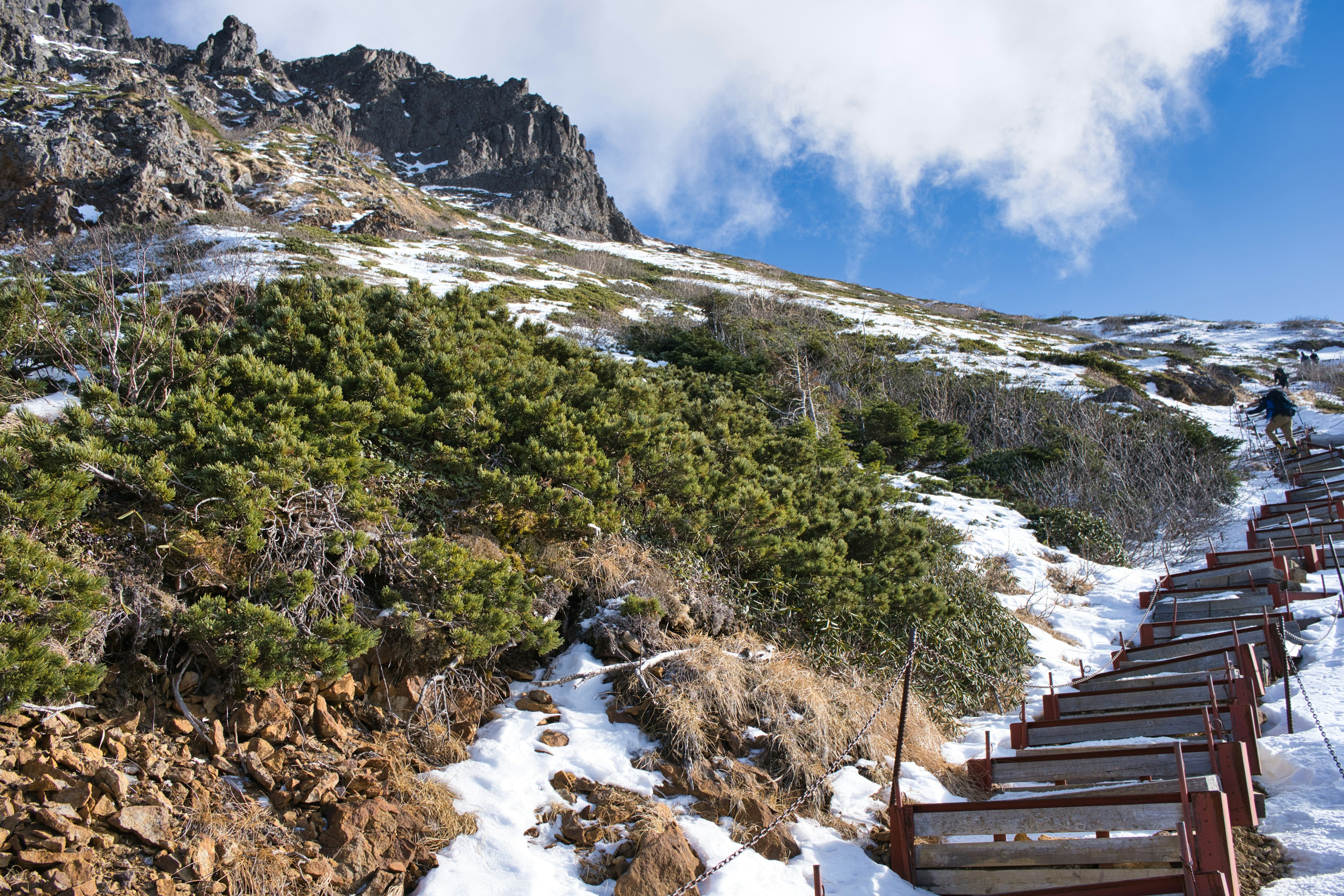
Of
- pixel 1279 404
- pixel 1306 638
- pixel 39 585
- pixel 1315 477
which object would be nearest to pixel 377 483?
pixel 39 585

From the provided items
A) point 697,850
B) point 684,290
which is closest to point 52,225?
point 684,290

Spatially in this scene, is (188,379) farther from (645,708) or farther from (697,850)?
(697,850)

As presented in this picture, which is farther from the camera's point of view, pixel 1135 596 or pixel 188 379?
pixel 1135 596

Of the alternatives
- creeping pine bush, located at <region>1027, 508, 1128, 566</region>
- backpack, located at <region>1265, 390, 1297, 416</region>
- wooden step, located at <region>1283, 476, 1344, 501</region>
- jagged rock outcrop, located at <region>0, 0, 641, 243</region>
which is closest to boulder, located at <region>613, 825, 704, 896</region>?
creeping pine bush, located at <region>1027, 508, 1128, 566</region>

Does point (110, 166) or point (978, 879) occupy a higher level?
point (110, 166)

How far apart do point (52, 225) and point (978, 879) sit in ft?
87.1

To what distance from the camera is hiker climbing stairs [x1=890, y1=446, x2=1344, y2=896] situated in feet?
8.58

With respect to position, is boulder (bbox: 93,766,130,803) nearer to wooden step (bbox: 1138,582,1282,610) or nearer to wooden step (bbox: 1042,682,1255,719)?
wooden step (bbox: 1042,682,1255,719)

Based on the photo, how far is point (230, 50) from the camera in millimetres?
56781

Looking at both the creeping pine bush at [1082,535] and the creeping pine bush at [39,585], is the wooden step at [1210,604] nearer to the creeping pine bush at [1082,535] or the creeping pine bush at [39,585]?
the creeping pine bush at [1082,535]

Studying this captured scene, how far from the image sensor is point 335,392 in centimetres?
424

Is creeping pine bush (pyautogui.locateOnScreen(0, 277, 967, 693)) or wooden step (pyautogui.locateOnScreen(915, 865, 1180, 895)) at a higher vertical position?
creeping pine bush (pyautogui.locateOnScreen(0, 277, 967, 693))

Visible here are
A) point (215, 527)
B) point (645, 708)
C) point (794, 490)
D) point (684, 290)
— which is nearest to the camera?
point (215, 527)

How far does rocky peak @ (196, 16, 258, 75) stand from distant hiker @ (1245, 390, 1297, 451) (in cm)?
7058
